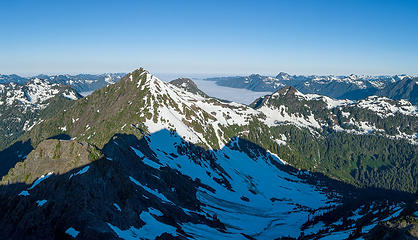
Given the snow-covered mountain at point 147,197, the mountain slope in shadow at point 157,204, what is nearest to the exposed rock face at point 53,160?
the snow-covered mountain at point 147,197

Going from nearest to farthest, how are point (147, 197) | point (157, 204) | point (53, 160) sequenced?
1. point (53, 160)
2. point (157, 204)
3. point (147, 197)

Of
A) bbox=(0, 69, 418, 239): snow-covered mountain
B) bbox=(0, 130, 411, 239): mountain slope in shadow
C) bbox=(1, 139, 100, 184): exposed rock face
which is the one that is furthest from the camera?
bbox=(1, 139, 100, 184): exposed rock face

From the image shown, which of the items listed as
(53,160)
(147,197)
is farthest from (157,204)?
(53,160)

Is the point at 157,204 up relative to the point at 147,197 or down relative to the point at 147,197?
down

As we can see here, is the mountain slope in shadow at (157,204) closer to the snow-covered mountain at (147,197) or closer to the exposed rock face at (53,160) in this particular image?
the snow-covered mountain at (147,197)

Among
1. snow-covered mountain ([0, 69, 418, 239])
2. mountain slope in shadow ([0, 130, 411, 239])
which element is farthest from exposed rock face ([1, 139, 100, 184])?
mountain slope in shadow ([0, 130, 411, 239])

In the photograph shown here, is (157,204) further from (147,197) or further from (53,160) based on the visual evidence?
(53,160)

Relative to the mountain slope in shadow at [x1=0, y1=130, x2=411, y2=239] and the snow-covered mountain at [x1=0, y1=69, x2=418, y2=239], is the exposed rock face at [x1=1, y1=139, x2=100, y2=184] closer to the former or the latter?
the snow-covered mountain at [x1=0, y1=69, x2=418, y2=239]

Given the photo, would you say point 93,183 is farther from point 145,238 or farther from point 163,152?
point 163,152

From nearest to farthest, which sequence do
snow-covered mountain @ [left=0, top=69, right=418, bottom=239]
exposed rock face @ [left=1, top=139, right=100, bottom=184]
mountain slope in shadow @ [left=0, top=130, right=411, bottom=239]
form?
mountain slope in shadow @ [left=0, top=130, right=411, bottom=239] → snow-covered mountain @ [left=0, top=69, right=418, bottom=239] → exposed rock face @ [left=1, top=139, right=100, bottom=184]

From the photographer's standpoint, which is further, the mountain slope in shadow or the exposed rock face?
the exposed rock face

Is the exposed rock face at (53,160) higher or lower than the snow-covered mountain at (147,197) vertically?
higher

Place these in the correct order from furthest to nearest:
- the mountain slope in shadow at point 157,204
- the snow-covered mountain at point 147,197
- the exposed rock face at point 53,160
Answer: the exposed rock face at point 53,160, the snow-covered mountain at point 147,197, the mountain slope in shadow at point 157,204
